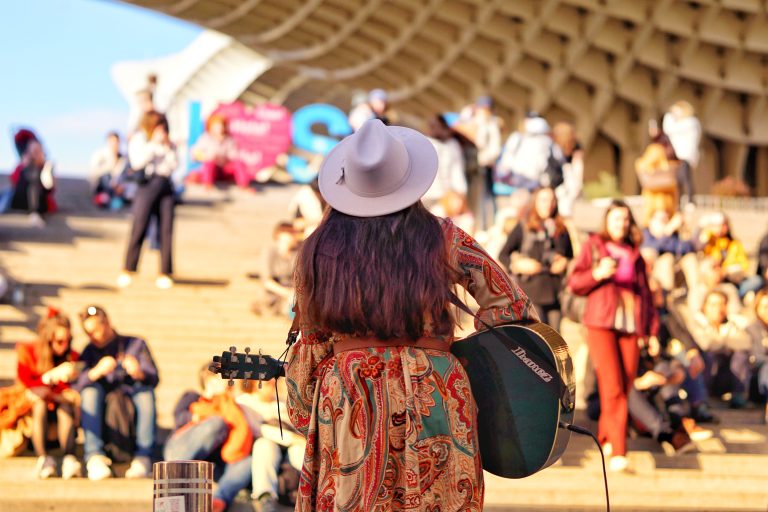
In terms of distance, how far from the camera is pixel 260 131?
27031mm

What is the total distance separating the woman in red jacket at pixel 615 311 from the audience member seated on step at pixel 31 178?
847 cm

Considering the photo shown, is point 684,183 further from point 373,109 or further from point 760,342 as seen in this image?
point 760,342

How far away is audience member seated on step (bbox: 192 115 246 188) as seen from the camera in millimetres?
18375

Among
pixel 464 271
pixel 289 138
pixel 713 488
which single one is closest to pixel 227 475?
pixel 713 488

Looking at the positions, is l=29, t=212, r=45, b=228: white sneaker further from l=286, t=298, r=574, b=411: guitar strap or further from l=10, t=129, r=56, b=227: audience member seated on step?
l=286, t=298, r=574, b=411: guitar strap

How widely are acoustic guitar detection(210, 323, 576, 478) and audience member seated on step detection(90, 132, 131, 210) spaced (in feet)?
44.9

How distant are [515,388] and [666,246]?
385 inches

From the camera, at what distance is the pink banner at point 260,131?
86.9 feet

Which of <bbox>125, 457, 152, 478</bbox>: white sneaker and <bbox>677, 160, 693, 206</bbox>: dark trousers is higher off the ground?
<bbox>677, 160, 693, 206</bbox>: dark trousers

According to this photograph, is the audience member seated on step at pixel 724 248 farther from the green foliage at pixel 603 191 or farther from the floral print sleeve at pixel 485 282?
the green foliage at pixel 603 191

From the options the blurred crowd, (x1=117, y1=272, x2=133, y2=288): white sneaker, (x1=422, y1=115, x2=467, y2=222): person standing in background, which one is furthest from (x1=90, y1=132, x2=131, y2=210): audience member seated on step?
(x1=422, y1=115, x2=467, y2=222): person standing in background

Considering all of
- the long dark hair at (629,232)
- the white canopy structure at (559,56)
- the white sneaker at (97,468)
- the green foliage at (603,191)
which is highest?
the white canopy structure at (559,56)

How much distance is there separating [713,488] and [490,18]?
34.7 meters

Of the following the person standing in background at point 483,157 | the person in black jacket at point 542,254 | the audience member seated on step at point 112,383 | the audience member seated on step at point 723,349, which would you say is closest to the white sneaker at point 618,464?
the person in black jacket at point 542,254
